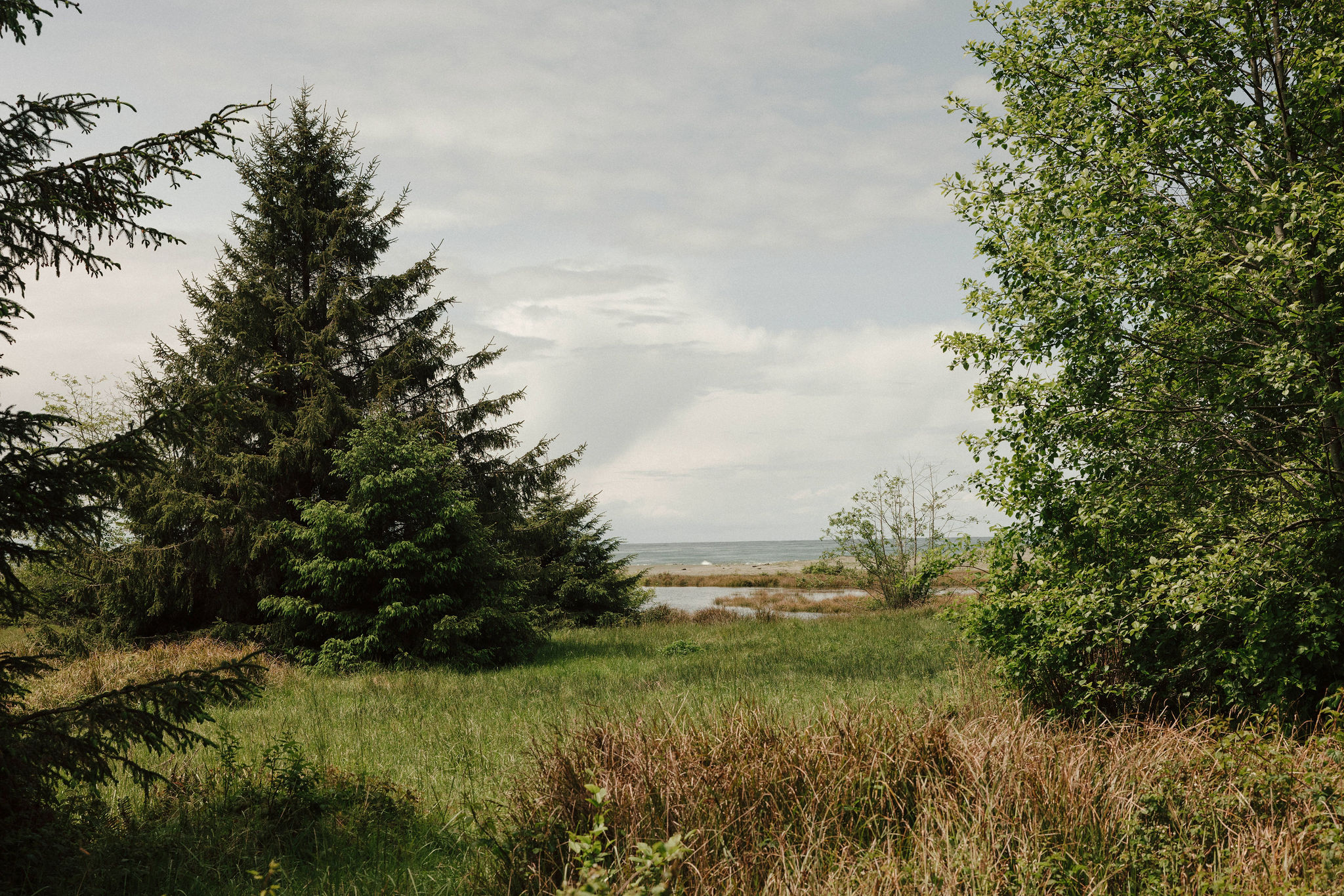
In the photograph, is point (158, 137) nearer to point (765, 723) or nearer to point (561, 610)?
point (765, 723)

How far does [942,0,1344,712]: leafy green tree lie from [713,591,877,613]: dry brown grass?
21299mm

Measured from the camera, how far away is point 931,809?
4473 millimetres

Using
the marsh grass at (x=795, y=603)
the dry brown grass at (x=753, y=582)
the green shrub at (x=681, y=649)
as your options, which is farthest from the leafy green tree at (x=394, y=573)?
the dry brown grass at (x=753, y=582)

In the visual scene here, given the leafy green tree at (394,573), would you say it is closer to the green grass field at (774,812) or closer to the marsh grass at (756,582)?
the green grass field at (774,812)

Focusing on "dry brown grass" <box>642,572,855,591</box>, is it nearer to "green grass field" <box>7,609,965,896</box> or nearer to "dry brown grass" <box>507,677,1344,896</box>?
"green grass field" <box>7,609,965,896</box>

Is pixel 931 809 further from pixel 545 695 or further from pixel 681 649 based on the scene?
pixel 681 649

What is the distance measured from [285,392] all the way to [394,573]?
432 cm

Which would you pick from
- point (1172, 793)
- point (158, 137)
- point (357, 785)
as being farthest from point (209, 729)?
point (1172, 793)

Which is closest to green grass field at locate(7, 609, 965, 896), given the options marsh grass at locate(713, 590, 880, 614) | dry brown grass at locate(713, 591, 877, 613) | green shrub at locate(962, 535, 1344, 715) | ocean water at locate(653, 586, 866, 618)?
green shrub at locate(962, 535, 1344, 715)

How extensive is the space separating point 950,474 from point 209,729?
20.9m

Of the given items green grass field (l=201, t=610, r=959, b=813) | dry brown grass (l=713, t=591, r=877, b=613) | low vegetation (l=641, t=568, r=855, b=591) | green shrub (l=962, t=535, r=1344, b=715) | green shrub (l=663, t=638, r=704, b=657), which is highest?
green shrub (l=962, t=535, r=1344, b=715)

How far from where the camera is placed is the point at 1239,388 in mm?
7074

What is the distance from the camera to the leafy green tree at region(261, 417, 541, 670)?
13531mm

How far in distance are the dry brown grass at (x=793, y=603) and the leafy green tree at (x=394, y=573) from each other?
715 inches
